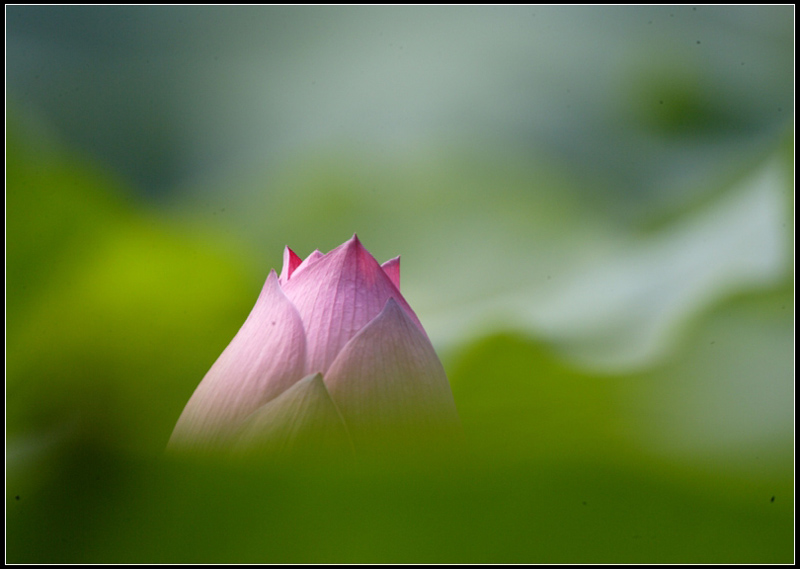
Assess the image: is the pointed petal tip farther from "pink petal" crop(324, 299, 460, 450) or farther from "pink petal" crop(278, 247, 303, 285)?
"pink petal" crop(324, 299, 460, 450)

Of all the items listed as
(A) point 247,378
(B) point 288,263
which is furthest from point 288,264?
(A) point 247,378

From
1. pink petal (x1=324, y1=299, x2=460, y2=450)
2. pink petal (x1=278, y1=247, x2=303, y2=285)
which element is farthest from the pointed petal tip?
pink petal (x1=324, y1=299, x2=460, y2=450)

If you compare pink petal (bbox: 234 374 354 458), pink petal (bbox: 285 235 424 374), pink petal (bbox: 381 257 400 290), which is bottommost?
pink petal (bbox: 234 374 354 458)

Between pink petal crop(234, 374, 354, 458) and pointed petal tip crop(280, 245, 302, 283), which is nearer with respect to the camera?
pink petal crop(234, 374, 354, 458)

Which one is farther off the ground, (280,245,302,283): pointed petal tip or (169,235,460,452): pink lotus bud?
(280,245,302,283): pointed petal tip

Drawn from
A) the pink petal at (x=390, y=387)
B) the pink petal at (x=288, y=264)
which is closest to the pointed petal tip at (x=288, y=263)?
the pink petal at (x=288, y=264)

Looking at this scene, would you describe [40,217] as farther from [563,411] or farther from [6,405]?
[563,411]

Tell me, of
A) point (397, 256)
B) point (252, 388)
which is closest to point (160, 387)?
point (252, 388)
